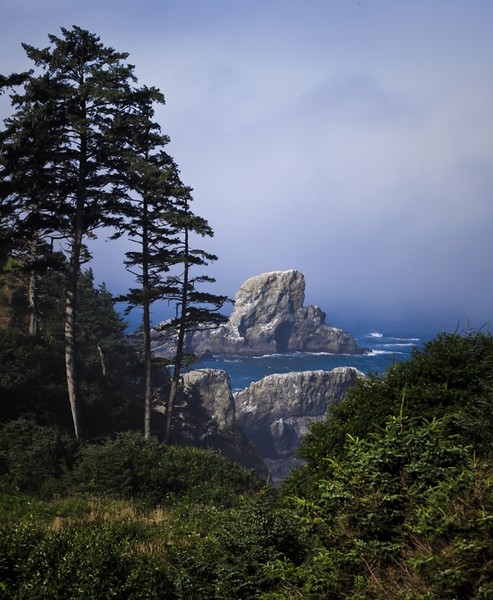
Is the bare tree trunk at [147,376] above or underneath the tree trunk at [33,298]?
underneath

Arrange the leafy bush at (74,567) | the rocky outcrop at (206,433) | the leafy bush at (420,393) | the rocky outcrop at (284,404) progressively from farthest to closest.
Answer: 1. the rocky outcrop at (284,404)
2. the rocky outcrop at (206,433)
3. the leafy bush at (420,393)
4. the leafy bush at (74,567)

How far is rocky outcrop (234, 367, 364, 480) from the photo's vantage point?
133250 mm

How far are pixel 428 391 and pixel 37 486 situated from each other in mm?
11881

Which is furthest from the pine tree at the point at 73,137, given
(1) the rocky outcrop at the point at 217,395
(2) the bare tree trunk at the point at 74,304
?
(1) the rocky outcrop at the point at 217,395

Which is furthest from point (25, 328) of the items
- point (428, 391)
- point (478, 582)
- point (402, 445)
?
point (478, 582)

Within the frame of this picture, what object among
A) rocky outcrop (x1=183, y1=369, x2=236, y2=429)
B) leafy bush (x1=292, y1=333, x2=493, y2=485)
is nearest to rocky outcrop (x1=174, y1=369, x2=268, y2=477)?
rocky outcrop (x1=183, y1=369, x2=236, y2=429)

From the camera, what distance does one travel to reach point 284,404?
137250mm

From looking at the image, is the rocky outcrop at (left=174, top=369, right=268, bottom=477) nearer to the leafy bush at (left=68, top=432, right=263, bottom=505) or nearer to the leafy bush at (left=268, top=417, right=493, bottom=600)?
the leafy bush at (left=68, top=432, right=263, bottom=505)

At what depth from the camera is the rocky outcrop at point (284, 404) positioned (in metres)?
133

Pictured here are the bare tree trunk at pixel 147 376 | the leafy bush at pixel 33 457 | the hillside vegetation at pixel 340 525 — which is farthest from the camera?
the bare tree trunk at pixel 147 376

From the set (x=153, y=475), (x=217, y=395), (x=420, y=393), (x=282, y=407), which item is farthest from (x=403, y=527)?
(x=282, y=407)

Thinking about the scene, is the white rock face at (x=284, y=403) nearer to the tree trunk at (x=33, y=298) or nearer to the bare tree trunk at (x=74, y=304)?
the tree trunk at (x=33, y=298)

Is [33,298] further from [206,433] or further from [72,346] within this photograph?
[206,433]

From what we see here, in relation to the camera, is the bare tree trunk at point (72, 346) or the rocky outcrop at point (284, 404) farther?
the rocky outcrop at point (284, 404)
